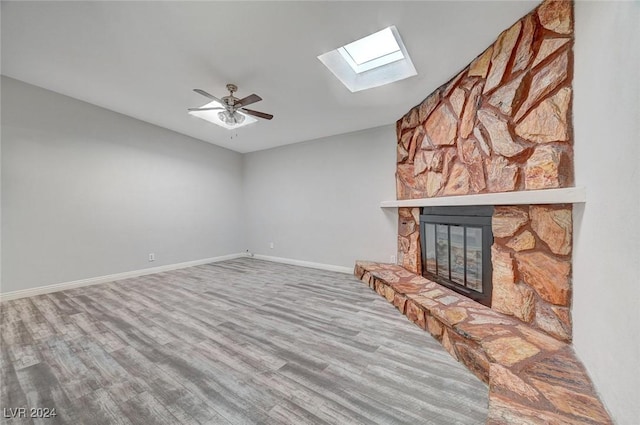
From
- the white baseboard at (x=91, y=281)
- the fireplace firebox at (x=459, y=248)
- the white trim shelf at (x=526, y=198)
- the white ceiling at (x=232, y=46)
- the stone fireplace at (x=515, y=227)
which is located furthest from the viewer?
the white baseboard at (x=91, y=281)

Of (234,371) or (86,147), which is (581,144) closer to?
(234,371)

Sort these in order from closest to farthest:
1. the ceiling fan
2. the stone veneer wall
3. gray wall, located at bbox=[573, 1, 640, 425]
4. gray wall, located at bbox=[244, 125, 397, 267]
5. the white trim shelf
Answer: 1. gray wall, located at bbox=[573, 1, 640, 425]
2. the white trim shelf
3. the stone veneer wall
4. the ceiling fan
5. gray wall, located at bbox=[244, 125, 397, 267]

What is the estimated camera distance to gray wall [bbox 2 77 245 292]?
2805 mm

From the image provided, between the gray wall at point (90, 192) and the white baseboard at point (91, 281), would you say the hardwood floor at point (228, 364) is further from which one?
the gray wall at point (90, 192)

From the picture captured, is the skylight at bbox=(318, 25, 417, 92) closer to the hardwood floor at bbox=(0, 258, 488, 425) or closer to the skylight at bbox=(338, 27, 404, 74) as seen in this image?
the skylight at bbox=(338, 27, 404, 74)

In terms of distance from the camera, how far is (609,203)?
3.47 feet

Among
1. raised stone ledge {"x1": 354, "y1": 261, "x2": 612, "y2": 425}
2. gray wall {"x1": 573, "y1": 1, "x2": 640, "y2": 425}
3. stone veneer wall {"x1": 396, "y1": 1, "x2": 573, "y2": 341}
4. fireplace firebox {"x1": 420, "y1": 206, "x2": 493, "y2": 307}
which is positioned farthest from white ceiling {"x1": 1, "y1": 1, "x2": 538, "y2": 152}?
raised stone ledge {"x1": 354, "y1": 261, "x2": 612, "y2": 425}

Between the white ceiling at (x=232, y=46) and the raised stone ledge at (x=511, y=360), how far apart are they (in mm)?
2245

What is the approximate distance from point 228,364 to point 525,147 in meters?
2.67

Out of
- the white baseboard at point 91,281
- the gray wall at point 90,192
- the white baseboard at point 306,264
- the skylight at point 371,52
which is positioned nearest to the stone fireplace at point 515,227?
the skylight at point 371,52

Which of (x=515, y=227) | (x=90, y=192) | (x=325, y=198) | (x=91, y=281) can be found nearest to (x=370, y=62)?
(x=515, y=227)

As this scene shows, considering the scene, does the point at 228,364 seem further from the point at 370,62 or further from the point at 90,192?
the point at 90,192

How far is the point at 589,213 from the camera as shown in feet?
4.08

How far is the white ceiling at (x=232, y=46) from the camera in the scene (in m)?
1.66
